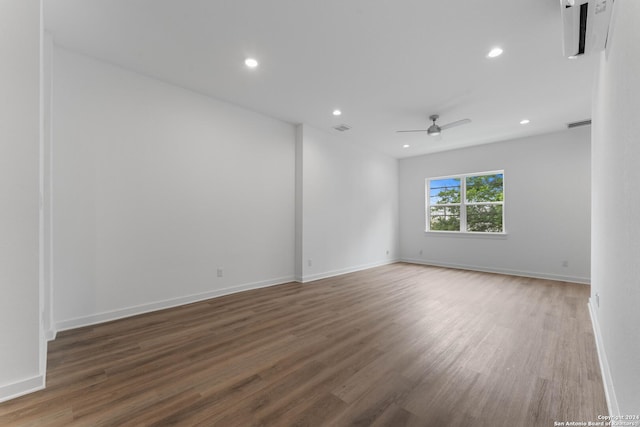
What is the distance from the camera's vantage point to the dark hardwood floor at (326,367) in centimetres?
156

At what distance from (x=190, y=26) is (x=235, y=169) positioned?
6.62ft

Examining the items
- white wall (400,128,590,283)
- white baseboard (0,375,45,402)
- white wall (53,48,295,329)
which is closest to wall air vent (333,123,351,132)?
white wall (53,48,295,329)

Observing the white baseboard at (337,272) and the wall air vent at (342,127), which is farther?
the wall air vent at (342,127)

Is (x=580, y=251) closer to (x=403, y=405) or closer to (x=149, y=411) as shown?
(x=403, y=405)

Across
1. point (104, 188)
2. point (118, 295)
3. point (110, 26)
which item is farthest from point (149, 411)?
point (110, 26)

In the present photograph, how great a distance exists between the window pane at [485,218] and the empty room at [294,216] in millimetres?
259

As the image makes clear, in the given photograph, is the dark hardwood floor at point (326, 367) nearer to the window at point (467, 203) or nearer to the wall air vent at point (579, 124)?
the window at point (467, 203)

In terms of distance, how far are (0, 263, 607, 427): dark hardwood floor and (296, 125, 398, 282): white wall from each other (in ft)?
5.81

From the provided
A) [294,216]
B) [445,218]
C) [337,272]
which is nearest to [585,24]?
[294,216]

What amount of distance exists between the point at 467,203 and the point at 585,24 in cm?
506

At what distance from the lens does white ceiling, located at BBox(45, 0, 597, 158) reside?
2.22 m

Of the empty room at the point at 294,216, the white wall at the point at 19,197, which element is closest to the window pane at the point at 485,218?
the empty room at the point at 294,216

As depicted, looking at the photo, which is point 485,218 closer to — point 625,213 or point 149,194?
point 625,213

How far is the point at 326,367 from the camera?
2049mm
